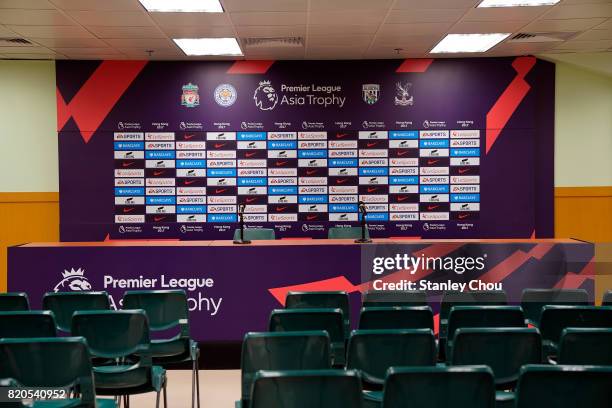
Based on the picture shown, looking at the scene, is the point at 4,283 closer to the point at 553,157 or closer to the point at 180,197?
the point at 180,197

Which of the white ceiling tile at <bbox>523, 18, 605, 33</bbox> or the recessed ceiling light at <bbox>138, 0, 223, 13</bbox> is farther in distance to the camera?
the white ceiling tile at <bbox>523, 18, 605, 33</bbox>

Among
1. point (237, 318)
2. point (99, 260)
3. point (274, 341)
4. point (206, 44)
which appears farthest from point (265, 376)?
point (206, 44)

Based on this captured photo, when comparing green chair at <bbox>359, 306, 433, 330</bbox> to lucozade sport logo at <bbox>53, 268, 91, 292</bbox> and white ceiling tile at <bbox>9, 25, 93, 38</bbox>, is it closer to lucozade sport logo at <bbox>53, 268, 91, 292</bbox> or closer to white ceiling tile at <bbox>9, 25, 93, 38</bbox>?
lucozade sport logo at <bbox>53, 268, 91, 292</bbox>

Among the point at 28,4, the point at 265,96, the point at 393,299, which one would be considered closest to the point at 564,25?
the point at 265,96

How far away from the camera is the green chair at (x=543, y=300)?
488cm

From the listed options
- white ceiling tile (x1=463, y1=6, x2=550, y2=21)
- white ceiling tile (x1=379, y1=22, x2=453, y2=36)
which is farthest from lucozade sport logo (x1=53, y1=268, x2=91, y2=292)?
white ceiling tile (x1=463, y1=6, x2=550, y2=21)

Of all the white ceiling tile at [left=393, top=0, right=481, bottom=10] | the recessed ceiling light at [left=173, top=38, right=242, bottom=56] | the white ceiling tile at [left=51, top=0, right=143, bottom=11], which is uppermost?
the recessed ceiling light at [left=173, top=38, right=242, bottom=56]

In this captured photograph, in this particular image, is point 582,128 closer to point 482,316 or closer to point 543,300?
point 543,300

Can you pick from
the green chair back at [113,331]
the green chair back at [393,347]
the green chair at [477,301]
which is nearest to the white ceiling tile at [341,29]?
the green chair at [477,301]

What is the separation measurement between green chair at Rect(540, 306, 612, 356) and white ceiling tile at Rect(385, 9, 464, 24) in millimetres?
3479

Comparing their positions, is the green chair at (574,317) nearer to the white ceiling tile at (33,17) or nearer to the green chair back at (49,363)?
the green chair back at (49,363)

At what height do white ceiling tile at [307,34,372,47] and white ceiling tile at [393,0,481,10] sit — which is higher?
white ceiling tile at [307,34,372,47]

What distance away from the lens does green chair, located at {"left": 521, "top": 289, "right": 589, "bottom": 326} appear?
488cm

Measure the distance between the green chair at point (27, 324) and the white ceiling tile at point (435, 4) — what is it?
13.5ft
